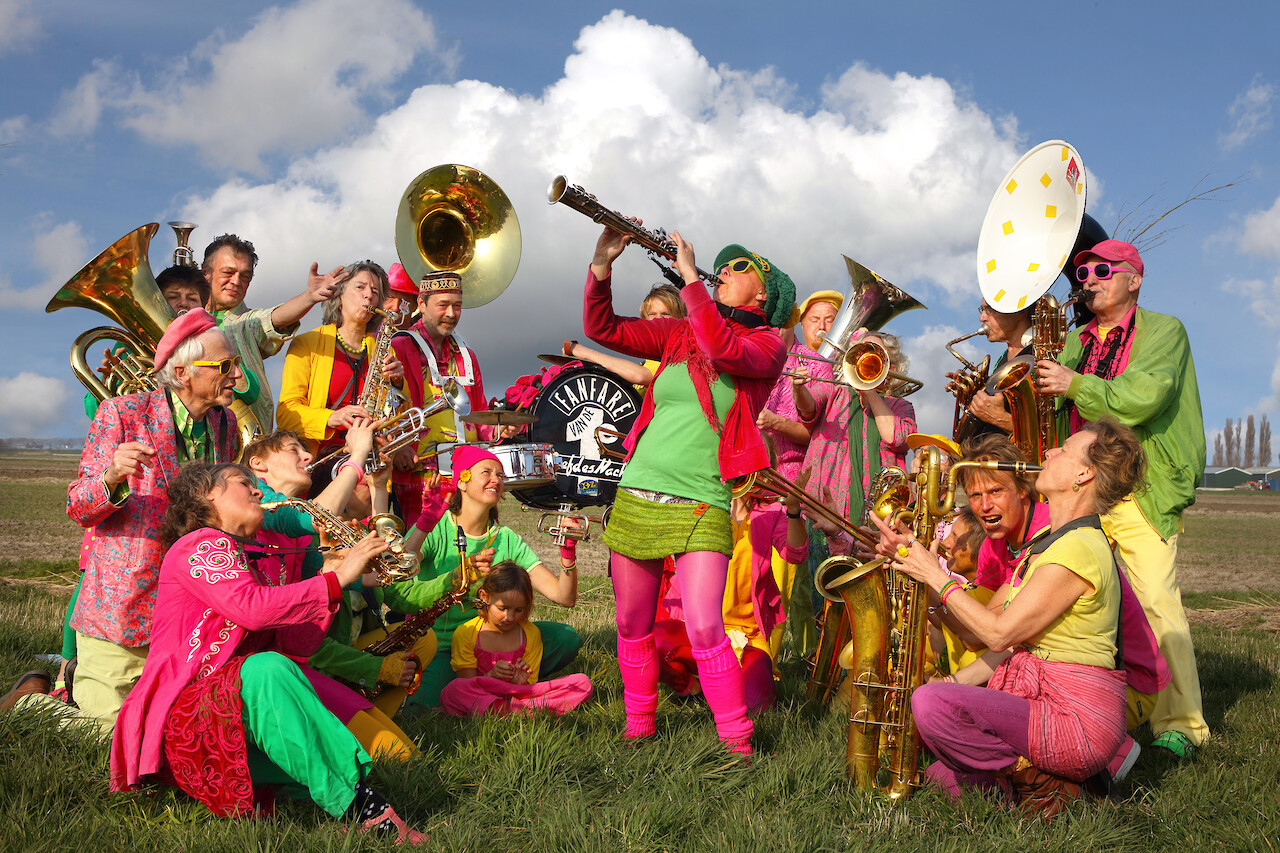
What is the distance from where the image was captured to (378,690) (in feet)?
15.4

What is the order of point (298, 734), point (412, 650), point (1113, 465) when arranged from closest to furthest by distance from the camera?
point (298, 734)
point (1113, 465)
point (412, 650)

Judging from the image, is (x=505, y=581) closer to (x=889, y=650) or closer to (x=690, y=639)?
(x=690, y=639)

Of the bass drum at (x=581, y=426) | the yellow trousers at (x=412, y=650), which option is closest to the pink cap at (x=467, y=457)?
the yellow trousers at (x=412, y=650)

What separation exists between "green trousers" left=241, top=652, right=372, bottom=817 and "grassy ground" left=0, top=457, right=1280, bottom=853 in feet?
0.47

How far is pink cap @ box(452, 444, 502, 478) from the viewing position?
543cm

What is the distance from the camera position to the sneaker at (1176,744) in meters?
4.41

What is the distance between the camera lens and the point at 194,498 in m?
3.61

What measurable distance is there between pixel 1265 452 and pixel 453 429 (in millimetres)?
113889

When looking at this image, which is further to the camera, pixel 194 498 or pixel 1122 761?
pixel 1122 761

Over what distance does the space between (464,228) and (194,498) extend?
130 inches

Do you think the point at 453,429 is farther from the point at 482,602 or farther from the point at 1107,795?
the point at 1107,795

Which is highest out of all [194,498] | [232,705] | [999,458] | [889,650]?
[999,458]

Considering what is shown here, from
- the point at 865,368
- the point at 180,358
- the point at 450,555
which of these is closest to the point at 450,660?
the point at 450,555

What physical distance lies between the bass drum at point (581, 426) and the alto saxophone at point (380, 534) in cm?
249
